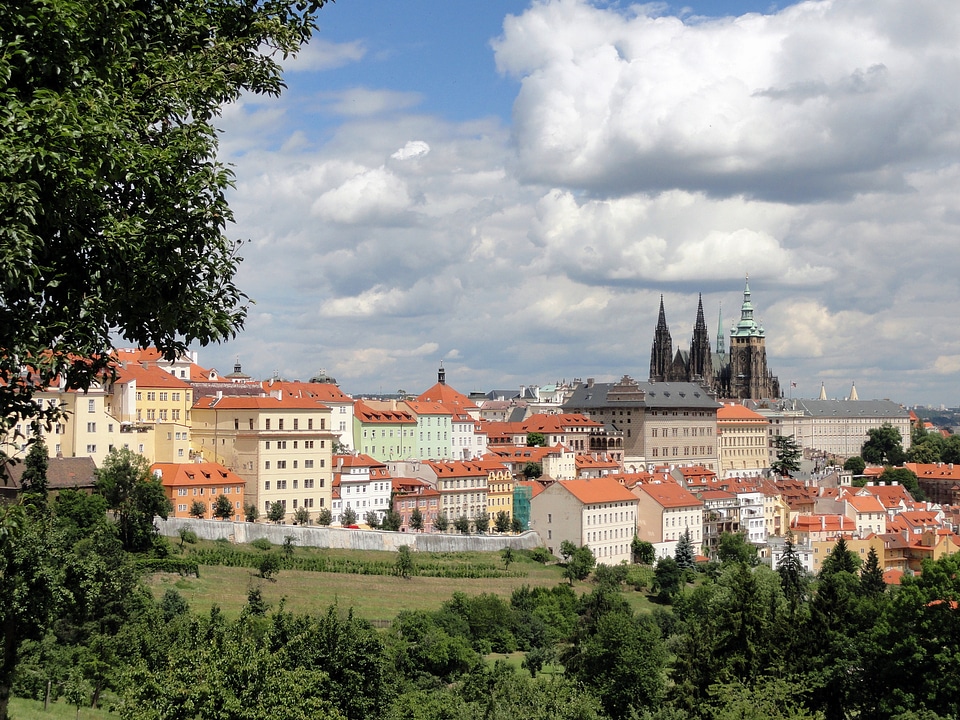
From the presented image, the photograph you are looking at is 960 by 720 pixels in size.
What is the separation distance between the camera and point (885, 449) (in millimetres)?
155375

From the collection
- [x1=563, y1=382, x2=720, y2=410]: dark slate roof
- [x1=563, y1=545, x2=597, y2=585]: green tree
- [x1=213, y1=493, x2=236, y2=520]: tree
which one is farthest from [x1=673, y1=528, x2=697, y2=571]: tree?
[x1=563, y1=382, x2=720, y2=410]: dark slate roof

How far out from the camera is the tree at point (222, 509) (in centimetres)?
6347

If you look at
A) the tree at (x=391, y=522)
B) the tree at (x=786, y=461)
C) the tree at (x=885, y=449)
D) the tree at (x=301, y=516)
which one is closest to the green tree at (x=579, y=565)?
the tree at (x=391, y=522)

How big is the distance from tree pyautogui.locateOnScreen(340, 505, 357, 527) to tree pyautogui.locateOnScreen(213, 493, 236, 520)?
900 cm

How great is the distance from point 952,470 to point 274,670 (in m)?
128

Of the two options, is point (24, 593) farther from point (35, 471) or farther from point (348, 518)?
point (348, 518)

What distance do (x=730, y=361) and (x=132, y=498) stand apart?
14895 cm

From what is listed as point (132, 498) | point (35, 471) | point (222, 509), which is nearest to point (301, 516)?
point (222, 509)

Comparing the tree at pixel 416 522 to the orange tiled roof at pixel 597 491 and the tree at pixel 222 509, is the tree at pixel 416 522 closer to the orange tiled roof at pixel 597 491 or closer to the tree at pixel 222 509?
the orange tiled roof at pixel 597 491

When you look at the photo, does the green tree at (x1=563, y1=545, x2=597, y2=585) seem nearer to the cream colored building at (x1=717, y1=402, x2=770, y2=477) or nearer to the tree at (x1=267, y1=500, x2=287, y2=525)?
the tree at (x1=267, y1=500, x2=287, y2=525)

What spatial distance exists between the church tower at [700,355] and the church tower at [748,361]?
5.01 m

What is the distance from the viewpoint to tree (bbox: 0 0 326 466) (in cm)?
746

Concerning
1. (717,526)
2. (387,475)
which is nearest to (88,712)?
(387,475)

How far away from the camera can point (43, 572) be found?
1659 cm
